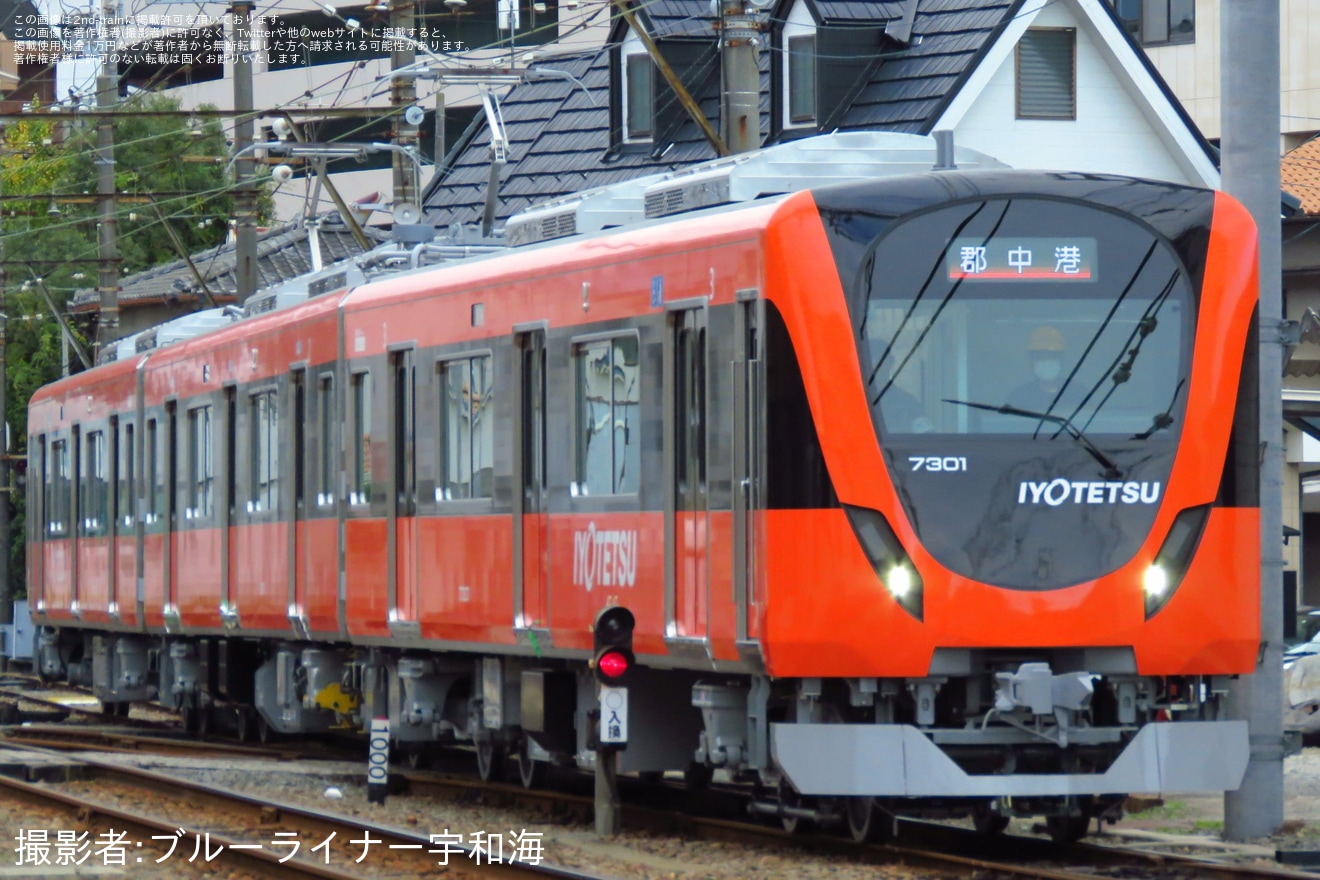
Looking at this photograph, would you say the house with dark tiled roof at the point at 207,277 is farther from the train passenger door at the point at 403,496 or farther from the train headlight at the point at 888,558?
the train headlight at the point at 888,558

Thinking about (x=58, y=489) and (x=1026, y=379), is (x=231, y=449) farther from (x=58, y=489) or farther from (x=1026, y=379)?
(x=1026, y=379)

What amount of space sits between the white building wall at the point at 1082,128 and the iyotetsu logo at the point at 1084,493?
17021mm

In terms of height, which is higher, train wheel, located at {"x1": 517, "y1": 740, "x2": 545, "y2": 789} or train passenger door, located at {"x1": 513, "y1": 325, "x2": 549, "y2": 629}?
train passenger door, located at {"x1": 513, "y1": 325, "x2": 549, "y2": 629}

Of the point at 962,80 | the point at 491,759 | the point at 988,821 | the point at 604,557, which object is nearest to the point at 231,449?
the point at 491,759

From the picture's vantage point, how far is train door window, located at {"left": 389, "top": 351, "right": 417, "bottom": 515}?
15180mm

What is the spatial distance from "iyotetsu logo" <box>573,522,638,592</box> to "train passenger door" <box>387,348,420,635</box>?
238cm

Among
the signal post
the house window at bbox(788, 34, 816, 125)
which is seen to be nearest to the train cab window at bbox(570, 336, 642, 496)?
the signal post

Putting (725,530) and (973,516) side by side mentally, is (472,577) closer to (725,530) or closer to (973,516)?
(725,530)

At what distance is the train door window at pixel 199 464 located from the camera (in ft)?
65.3

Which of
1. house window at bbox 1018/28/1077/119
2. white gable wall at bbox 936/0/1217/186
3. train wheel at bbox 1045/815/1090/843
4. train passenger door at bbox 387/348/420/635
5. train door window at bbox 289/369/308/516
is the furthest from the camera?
house window at bbox 1018/28/1077/119

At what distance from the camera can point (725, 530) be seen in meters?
11.4

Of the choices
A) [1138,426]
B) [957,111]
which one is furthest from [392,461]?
[957,111]

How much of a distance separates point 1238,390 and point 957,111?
53.0 feet

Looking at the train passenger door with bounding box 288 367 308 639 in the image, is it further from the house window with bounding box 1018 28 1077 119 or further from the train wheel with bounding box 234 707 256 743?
the house window with bounding box 1018 28 1077 119
